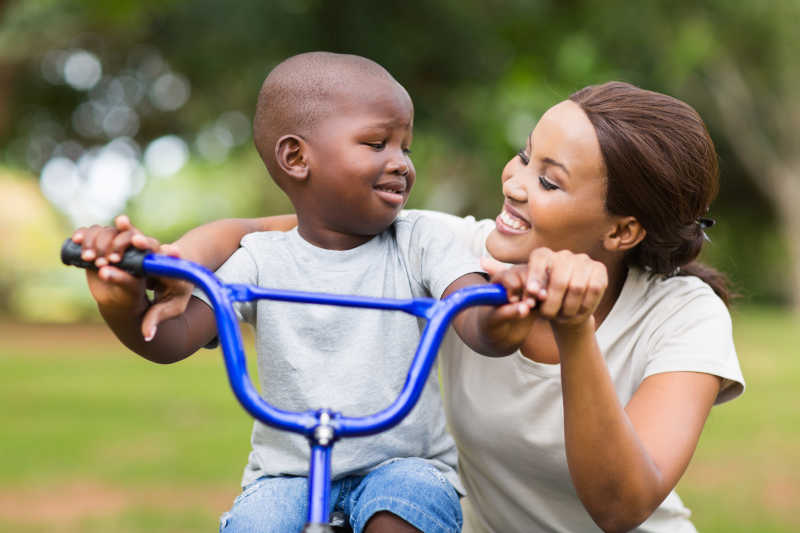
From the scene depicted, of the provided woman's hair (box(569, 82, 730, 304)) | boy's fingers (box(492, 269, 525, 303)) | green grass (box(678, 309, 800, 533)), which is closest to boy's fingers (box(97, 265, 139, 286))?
boy's fingers (box(492, 269, 525, 303))

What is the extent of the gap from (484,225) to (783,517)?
14.8ft

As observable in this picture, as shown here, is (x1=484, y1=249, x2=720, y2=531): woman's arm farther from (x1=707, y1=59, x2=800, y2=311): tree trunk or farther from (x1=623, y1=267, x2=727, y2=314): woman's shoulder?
(x1=707, y1=59, x2=800, y2=311): tree trunk

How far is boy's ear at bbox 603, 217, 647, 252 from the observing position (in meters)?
2.37

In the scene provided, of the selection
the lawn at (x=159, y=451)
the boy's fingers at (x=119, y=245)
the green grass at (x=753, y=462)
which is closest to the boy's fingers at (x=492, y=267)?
the boy's fingers at (x=119, y=245)

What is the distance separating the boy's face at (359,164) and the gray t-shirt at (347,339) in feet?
0.27

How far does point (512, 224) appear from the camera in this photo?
7.55 feet

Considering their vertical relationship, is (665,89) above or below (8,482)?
above

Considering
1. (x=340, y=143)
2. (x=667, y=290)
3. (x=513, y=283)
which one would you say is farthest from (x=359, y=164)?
(x=667, y=290)

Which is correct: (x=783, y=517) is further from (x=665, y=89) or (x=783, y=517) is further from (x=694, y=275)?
(x=665, y=89)

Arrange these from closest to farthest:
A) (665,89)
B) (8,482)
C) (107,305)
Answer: (107,305) < (8,482) < (665,89)

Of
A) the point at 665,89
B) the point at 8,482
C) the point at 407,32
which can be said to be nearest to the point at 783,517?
the point at 8,482

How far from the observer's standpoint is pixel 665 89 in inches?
585

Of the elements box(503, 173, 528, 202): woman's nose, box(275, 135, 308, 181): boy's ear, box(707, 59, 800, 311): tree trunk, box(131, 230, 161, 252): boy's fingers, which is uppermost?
box(707, 59, 800, 311): tree trunk

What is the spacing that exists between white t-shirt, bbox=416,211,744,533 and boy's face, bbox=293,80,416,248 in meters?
0.38
